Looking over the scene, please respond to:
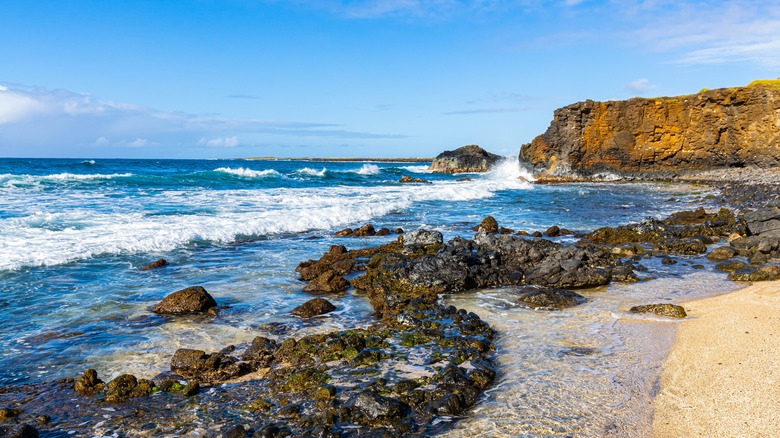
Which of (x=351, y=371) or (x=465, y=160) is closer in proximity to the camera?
(x=351, y=371)

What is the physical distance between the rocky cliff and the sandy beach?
33665 millimetres

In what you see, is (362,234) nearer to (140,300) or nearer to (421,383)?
(140,300)

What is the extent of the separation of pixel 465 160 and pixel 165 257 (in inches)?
2641

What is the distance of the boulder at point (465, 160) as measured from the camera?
74875 millimetres

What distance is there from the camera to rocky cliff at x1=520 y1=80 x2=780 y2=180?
111 ft

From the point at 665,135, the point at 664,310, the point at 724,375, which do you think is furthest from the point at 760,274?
the point at 665,135

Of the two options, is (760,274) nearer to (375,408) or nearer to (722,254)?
(722,254)

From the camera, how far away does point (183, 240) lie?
46.6 feet

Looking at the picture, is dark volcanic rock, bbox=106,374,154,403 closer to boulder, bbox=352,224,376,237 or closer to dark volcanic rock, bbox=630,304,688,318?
dark volcanic rock, bbox=630,304,688,318

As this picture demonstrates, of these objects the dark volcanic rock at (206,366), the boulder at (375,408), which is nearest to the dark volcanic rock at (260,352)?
the dark volcanic rock at (206,366)

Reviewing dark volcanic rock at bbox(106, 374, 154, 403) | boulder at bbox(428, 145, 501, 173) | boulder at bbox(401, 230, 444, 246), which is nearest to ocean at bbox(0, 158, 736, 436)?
dark volcanic rock at bbox(106, 374, 154, 403)

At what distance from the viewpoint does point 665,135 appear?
128 feet

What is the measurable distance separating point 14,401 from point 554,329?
6.28 m

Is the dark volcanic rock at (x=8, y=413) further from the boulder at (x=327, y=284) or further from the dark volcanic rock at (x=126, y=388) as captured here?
the boulder at (x=327, y=284)
